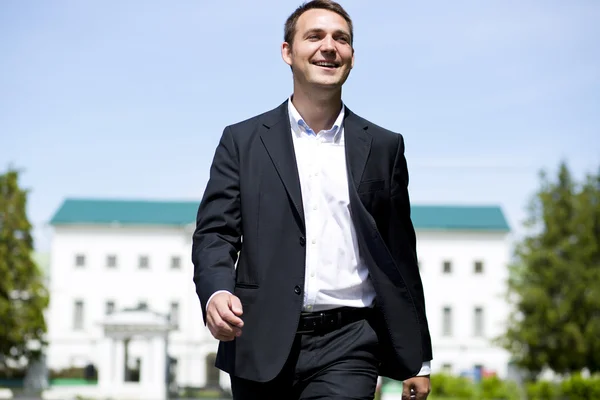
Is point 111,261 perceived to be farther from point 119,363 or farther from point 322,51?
point 322,51

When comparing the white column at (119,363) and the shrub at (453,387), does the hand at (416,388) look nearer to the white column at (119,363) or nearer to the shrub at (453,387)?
the shrub at (453,387)

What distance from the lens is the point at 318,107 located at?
457 cm

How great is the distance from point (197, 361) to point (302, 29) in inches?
3054

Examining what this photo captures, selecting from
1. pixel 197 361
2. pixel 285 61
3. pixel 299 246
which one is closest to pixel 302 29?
pixel 285 61

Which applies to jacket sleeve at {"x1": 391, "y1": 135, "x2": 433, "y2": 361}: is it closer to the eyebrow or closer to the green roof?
the eyebrow

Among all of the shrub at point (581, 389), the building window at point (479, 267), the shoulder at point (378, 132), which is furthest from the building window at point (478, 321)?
the shoulder at point (378, 132)

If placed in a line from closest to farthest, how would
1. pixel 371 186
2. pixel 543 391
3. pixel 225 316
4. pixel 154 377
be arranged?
pixel 225 316 → pixel 371 186 → pixel 543 391 → pixel 154 377

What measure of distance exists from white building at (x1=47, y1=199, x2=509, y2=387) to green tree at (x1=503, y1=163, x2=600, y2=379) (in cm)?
2436

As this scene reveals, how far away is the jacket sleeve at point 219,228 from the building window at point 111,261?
7873cm

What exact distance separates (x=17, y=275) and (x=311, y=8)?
60369 mm

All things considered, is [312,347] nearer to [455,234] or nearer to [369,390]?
[369,390]

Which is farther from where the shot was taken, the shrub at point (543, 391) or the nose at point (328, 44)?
the shrub at point (543, 391)

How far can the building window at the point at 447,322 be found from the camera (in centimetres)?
8438

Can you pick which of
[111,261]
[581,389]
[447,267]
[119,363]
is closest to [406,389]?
[581,389]
